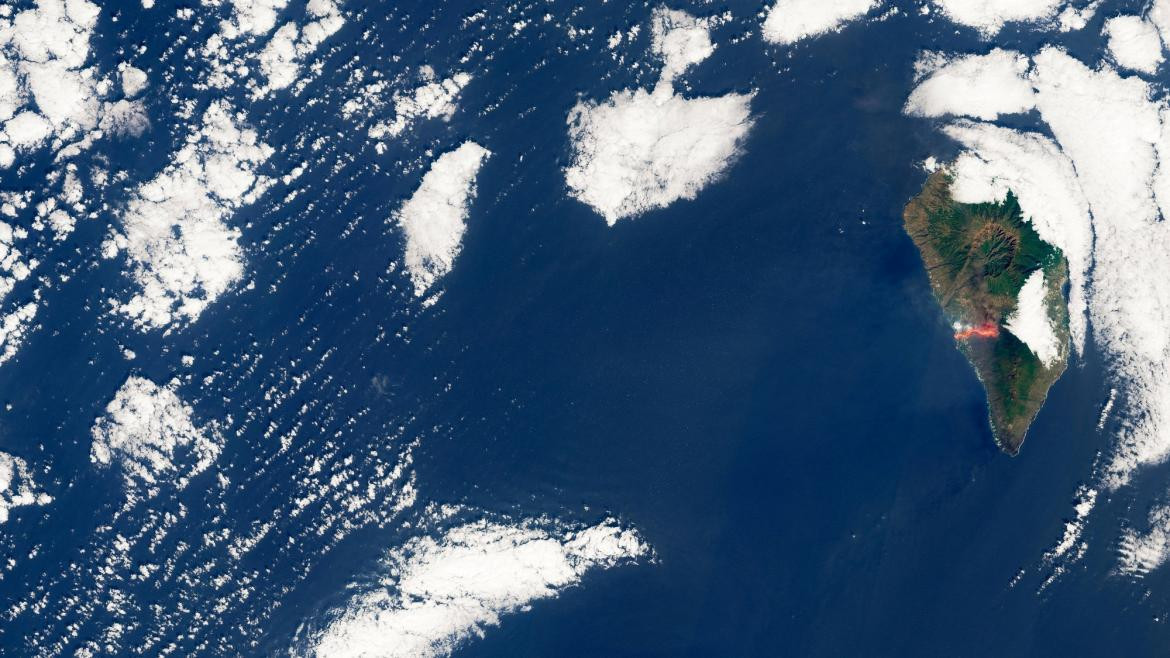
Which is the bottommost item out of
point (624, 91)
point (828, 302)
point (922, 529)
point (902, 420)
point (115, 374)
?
point (922, 529)

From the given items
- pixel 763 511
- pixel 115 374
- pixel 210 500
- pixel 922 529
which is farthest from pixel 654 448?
pixel 115 374

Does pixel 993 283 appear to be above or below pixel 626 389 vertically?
below

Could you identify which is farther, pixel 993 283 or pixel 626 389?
pixel 993 283

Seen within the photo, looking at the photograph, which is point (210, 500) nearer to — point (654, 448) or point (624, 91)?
point (654, 448)
